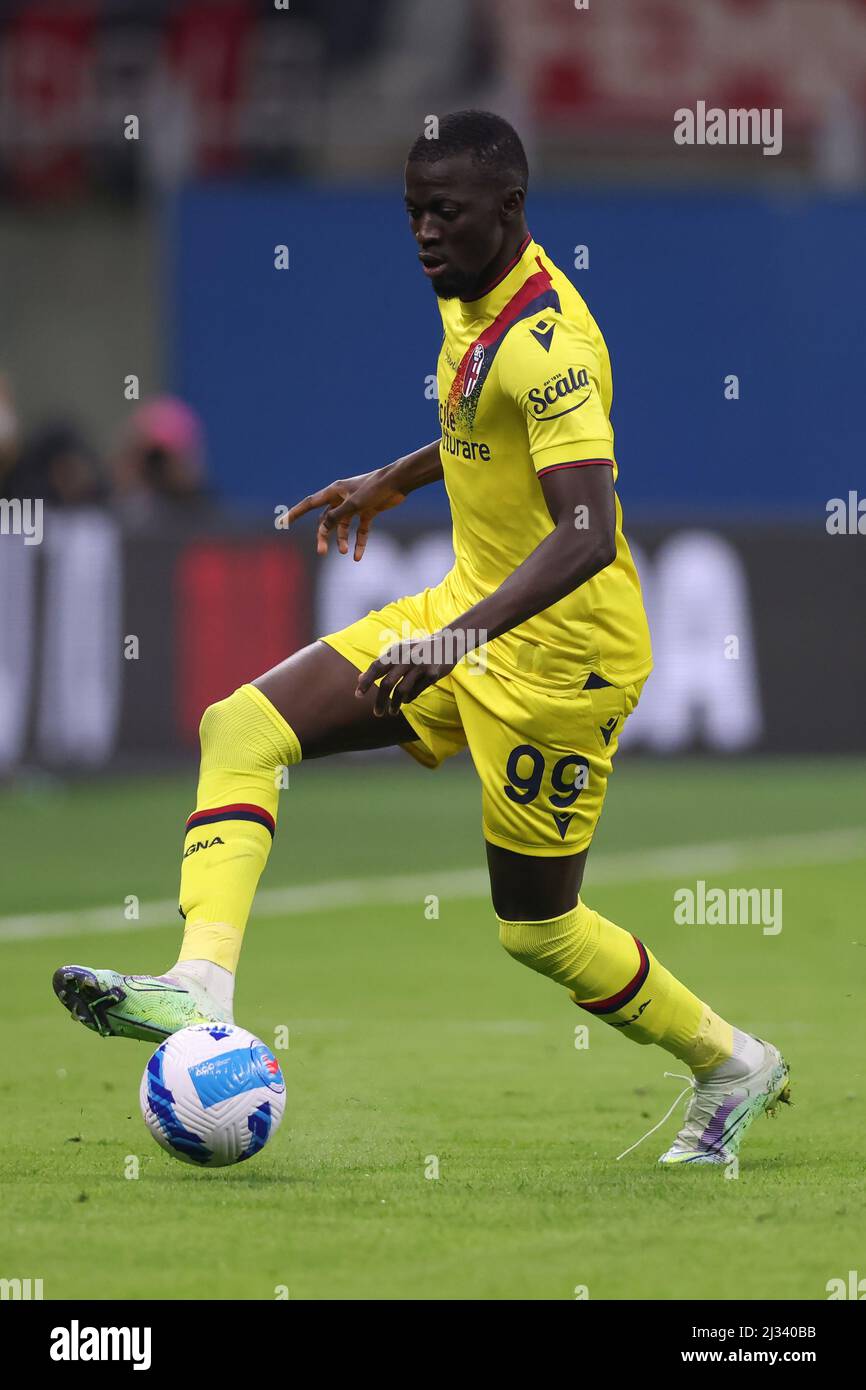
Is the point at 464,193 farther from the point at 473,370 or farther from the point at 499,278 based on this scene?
the point at 473,370

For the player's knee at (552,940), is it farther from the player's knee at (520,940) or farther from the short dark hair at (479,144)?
the short dark hair at (479,144)

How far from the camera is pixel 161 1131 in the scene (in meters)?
5.57

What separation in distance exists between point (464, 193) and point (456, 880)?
6633mm

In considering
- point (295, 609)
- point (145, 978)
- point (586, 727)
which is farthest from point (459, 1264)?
point (295, 609)

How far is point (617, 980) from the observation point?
6.05 metres

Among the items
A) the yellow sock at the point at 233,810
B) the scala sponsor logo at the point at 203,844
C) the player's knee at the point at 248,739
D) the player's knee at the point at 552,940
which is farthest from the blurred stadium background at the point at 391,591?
the player's knee at the point at 248,739

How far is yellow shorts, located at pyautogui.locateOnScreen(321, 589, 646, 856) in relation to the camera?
593cm

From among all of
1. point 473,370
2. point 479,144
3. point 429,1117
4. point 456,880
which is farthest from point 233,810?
point 456,880

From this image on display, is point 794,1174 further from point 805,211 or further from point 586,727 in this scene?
point 805,211

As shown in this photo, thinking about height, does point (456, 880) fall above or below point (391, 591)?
below

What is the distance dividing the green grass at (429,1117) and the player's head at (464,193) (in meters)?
2.09

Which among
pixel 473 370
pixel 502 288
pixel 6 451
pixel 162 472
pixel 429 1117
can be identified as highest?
pixel 162 472

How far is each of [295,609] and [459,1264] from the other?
432 inches

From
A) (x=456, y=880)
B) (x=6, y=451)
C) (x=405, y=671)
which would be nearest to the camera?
(x=405, y=671)
